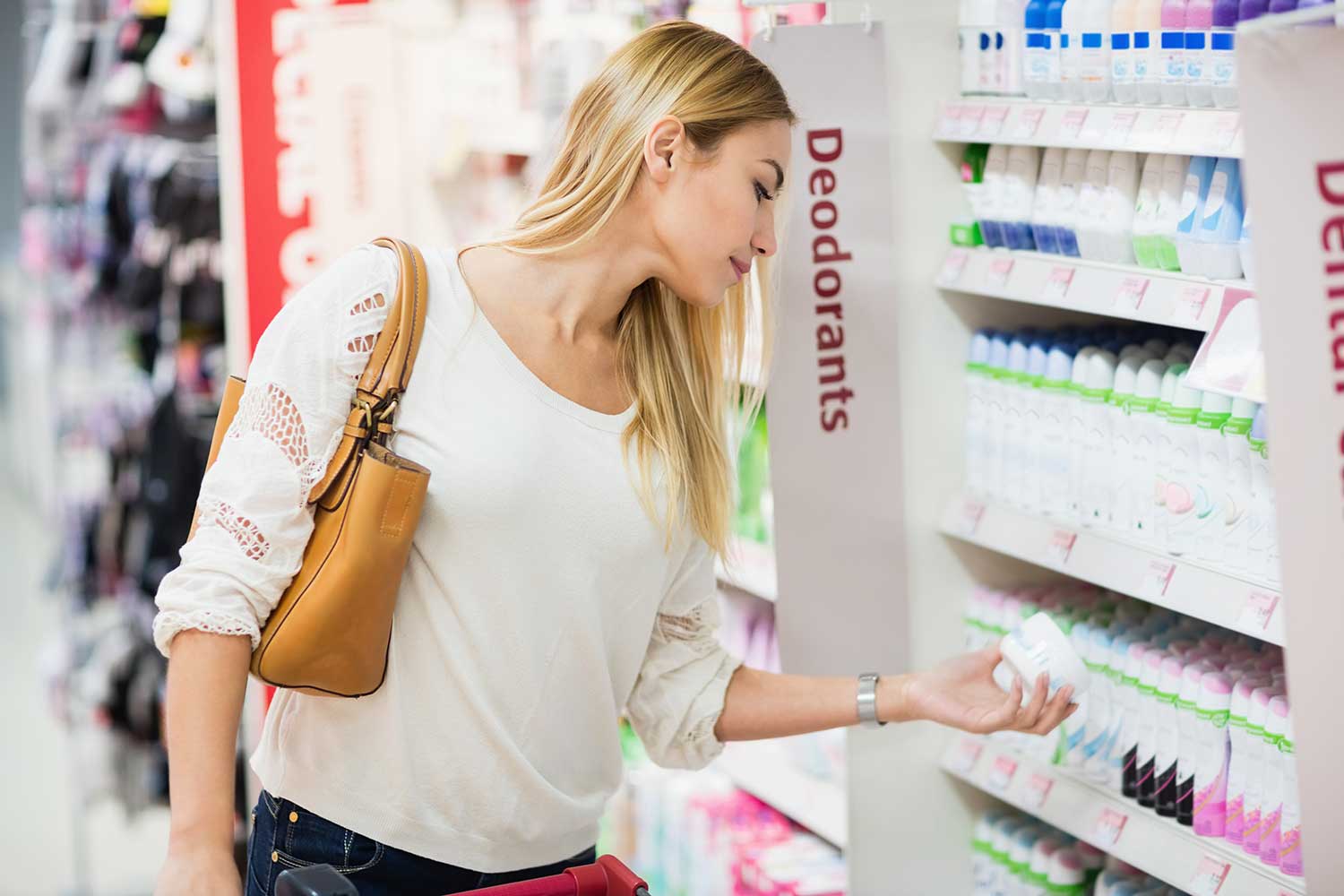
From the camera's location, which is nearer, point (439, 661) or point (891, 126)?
point (439, 661)

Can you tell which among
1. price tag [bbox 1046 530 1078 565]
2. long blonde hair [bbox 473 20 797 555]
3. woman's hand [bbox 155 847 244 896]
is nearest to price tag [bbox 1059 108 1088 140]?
long blonde hair [bbox 473 20 797 555]

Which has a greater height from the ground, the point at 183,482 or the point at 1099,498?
the point at 1099,498

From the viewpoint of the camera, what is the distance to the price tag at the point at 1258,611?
6.19ft

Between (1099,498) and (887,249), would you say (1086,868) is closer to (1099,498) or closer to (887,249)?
(1099,498)

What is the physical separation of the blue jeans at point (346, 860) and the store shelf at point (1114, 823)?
36.2 inches

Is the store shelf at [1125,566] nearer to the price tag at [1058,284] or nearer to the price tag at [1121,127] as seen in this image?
the price tag at [1058,284]

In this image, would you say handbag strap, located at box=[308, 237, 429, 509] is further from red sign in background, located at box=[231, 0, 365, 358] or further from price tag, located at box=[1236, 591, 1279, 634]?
red sign in background, located at box=[231, 0, 365, 358]

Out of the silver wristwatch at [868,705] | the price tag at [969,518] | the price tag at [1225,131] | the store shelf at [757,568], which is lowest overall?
the store shelf at [757,568]

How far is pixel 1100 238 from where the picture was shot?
221cm

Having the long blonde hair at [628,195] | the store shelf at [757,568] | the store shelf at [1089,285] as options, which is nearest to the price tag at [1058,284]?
the store shelf at [1089,285]

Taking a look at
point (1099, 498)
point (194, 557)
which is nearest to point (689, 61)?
point (194, 557)

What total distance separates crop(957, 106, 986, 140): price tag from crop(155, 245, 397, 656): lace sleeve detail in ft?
3.81

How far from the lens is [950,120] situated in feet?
8.09

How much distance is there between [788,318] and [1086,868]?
1059 mm
